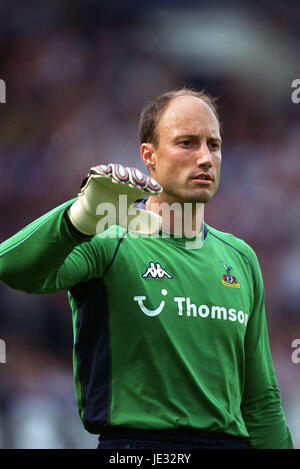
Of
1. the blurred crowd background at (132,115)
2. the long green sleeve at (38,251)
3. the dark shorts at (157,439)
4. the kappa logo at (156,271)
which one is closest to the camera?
the long green sleeve at (38,251)

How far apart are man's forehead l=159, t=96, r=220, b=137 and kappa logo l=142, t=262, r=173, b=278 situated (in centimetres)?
56

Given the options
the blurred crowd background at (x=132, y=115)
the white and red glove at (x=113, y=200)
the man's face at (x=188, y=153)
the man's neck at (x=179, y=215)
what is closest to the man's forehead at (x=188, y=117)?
the man's face at (x=188, y=153)

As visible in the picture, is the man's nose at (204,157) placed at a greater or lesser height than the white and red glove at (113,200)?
greater

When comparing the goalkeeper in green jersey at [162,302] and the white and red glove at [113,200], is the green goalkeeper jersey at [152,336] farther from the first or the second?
the white and red glove at [113,200]

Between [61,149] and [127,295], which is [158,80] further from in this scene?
[127,295]

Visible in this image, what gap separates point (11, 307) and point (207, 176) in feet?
10.7

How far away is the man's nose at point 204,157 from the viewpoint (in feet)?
8.28

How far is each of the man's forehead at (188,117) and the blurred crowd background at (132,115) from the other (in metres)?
3.13

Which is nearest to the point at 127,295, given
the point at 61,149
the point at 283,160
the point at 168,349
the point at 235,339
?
the point at 168,349

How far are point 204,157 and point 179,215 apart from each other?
27cm

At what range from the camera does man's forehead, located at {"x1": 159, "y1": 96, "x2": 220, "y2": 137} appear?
2592 mm

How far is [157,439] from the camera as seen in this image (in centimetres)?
222

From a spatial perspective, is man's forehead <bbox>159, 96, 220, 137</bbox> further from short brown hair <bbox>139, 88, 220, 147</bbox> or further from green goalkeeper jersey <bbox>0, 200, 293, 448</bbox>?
green goalkeeper jersey <bbox>0, 200, 293, 448</bbox>

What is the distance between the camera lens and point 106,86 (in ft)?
20.3
